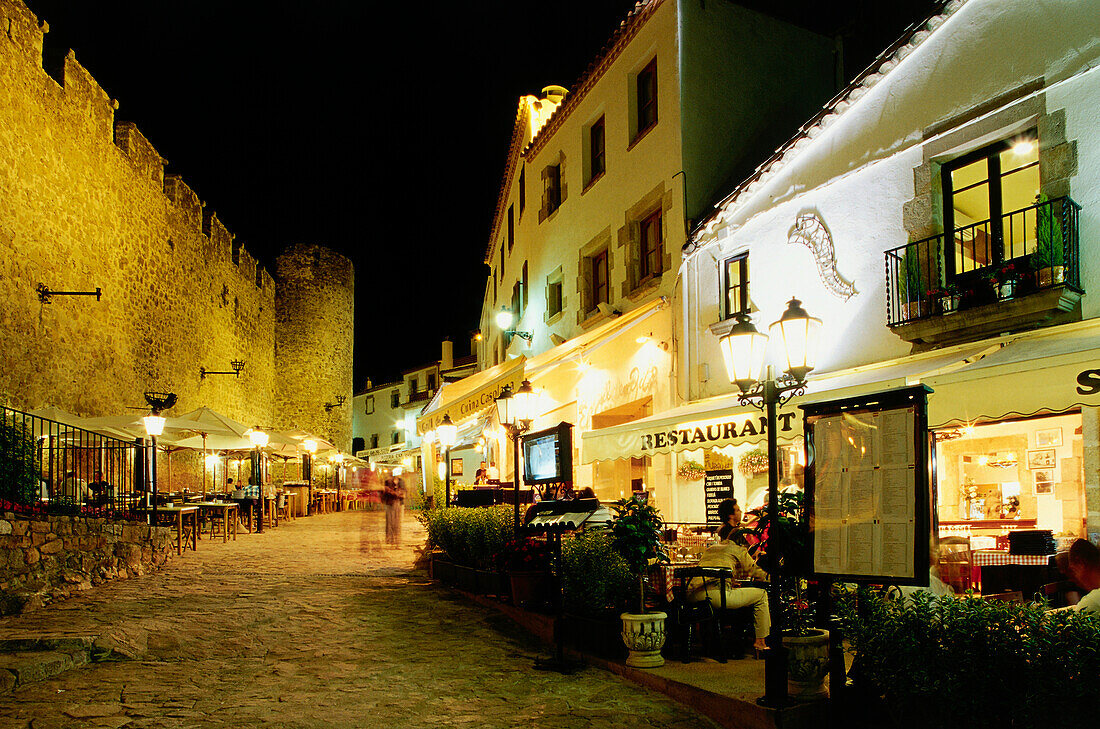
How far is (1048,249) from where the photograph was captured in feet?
24.9

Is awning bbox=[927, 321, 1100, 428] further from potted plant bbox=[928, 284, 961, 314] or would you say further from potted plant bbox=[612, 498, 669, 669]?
potted plant bbox=[612, 498, 669, 669]

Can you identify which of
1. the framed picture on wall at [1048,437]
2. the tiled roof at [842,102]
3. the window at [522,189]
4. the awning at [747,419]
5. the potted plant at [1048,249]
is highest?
the window at [522,189]

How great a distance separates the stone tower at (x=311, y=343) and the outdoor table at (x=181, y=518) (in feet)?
73.3

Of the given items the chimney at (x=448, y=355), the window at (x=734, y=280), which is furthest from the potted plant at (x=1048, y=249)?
the chimney at (x=448, y=355)

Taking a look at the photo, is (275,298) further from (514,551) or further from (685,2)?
(514,551)

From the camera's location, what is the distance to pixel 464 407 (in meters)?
14.0

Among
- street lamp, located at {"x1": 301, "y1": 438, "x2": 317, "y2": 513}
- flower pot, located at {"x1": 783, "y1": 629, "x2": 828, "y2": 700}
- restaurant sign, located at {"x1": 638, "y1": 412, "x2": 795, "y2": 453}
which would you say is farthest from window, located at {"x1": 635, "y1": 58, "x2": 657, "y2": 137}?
street lamp, located at {"x1": 301, "y1": 438, "x2": 317, "y2": 513}

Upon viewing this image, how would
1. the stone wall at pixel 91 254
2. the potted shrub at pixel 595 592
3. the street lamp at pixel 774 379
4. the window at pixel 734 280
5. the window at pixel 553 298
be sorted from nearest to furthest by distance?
the street lamp at pixel 774 379 < the potted shrub at pixel 595 592 < the window at pixel 734 280 < the stone wall at pixel 91 254 < the window at pixel 553 298

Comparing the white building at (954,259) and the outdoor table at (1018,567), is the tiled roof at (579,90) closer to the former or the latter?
the white building at (954,259)

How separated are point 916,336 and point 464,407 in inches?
302

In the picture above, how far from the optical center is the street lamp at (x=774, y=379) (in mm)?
4820

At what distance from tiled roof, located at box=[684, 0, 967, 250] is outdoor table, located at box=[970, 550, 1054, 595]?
5.58 m

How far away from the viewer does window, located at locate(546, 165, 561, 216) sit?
1919 centimetres

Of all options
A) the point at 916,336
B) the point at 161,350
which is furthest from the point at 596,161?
the point at 161,350
